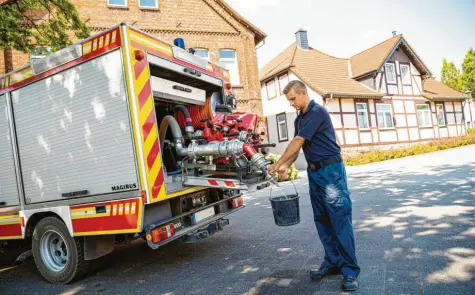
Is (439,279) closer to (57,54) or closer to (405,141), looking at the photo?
(57,54)

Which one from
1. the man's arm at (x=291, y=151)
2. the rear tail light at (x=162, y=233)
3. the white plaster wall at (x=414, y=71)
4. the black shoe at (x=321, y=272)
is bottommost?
the black shoe at (x=321, y=272)

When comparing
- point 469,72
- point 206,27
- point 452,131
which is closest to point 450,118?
point 452,131

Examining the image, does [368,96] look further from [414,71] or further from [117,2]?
[117,2]

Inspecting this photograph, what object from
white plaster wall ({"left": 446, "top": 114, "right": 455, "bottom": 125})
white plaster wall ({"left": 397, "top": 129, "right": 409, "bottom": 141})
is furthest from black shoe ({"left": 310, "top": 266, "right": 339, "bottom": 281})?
white plaster wall ({"left": 446, "top": 114, "right": 455, "bottom": 125})

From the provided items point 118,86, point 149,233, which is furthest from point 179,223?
point 118,86

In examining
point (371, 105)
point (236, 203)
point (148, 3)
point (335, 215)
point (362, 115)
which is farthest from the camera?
point (371, 105)

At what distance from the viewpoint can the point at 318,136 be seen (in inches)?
134

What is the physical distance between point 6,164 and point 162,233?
103 inches

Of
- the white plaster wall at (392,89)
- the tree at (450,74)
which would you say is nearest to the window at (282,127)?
the white plaster wall at (392,89)

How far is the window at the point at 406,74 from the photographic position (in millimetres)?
24841

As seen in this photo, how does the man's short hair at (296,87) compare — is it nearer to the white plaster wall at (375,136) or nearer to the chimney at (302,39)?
the white plaster wall at (375,136)

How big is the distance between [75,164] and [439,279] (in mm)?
4031

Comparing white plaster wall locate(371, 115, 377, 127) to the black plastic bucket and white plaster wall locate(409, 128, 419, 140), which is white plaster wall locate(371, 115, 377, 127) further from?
the black plastic bucket

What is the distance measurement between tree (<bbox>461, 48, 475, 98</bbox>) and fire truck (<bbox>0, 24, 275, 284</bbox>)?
4376 centimetres
